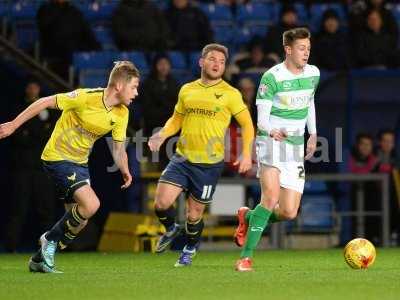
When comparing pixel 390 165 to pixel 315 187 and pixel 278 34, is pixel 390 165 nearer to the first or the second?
pixel 315 187

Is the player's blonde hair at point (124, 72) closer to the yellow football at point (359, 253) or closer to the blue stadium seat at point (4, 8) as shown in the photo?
the yellow football at point (359, 253)

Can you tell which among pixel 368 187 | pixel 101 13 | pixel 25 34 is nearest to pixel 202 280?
pixel 368 187

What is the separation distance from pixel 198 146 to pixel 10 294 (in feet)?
11.7

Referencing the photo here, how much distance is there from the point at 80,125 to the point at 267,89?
170cm

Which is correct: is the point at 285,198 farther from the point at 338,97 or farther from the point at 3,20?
the point at 3,20

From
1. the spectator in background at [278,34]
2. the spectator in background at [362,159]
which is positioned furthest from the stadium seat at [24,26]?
the spectator in background at [362,159]

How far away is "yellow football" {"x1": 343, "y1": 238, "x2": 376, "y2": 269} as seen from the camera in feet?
36.7

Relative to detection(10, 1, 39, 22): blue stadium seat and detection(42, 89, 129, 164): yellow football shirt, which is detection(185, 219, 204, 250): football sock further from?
detection(10, 1, 39, 22): blue stadium seat

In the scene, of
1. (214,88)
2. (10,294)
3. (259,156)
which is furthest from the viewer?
(214,88)

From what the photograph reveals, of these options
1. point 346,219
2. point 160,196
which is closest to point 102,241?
point 346,219

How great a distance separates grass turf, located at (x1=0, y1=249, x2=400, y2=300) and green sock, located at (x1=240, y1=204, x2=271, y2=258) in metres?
0.24

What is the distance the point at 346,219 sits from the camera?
17641 millimetres

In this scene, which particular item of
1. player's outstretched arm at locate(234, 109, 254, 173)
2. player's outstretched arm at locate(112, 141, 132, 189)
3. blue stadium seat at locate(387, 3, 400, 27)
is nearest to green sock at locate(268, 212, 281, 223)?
player's outstretched arm at locate(234, 109, 254, 173)

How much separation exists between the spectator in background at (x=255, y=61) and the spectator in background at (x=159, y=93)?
4.42ft
